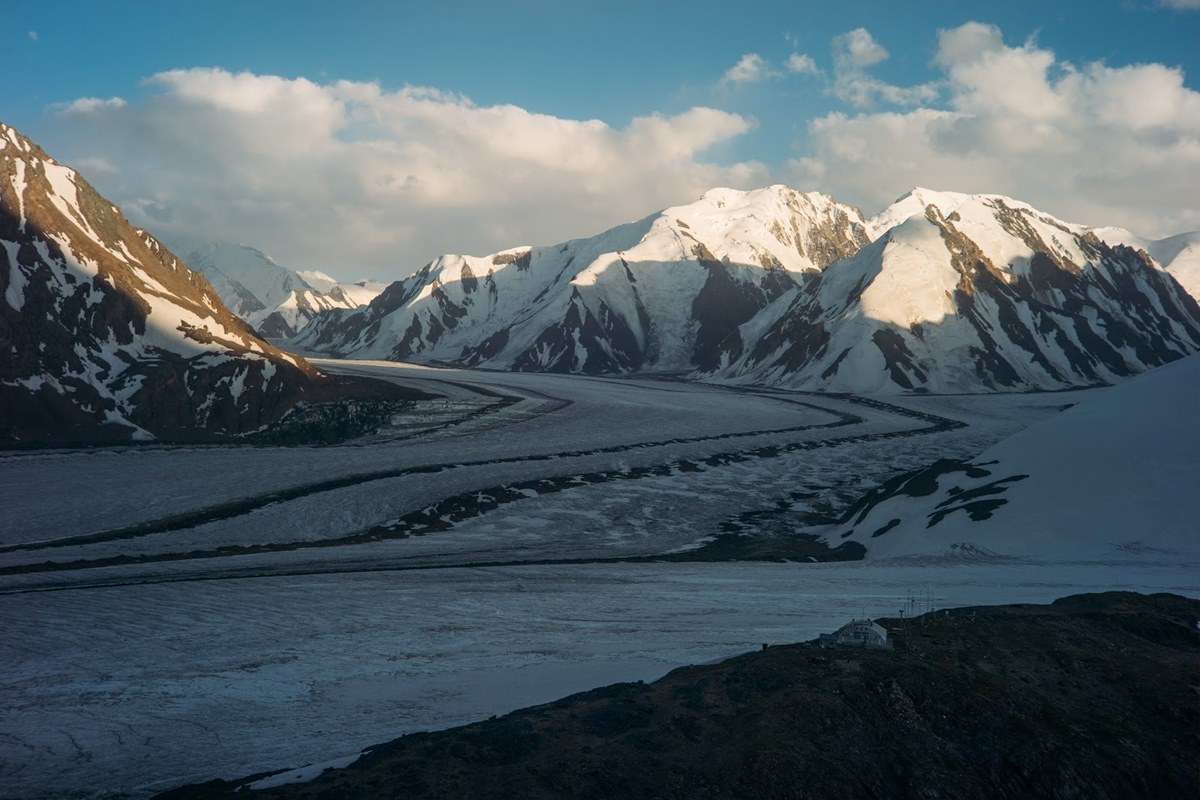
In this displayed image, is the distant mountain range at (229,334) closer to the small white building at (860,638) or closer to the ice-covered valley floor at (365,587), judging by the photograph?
the ice-covered valley floor at (365,587)

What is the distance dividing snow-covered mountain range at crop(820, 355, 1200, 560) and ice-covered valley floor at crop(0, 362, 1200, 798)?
3.50 meters

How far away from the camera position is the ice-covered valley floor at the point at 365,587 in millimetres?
16609

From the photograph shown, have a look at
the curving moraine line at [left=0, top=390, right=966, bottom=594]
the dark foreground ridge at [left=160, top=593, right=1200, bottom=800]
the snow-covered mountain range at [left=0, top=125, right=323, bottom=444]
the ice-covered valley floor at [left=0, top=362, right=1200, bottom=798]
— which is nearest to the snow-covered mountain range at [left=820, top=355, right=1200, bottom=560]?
the ice-covered valley floor at [left=0, top=362, right=1200, bottom=798]

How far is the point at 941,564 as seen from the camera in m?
35.4

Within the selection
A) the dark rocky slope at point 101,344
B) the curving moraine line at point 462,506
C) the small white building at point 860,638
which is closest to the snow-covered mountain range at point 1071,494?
the curving moraine line at point 462,506

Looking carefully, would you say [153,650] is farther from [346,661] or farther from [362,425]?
[362,425]

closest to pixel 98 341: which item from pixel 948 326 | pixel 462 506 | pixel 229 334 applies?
pixel 229 334

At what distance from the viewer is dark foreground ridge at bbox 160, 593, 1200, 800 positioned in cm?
1270

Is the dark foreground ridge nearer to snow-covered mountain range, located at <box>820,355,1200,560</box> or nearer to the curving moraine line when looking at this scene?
snow-covered mountain range, located at <box>820,355,1200,560</box>

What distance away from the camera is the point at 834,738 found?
13797 millimetres

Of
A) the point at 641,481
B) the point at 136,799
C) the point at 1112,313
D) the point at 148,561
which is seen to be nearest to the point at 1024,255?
the point at 1112,313

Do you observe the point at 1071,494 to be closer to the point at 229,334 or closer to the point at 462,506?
the point at 462,506

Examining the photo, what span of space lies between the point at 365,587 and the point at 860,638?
19846 mm

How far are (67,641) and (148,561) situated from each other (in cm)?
1495
